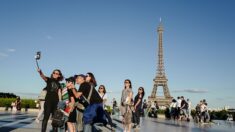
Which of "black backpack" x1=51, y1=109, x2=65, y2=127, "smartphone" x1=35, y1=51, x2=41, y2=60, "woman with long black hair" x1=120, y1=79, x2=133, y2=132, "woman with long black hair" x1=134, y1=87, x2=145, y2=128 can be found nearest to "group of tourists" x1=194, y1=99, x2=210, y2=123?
"woman with long black hair" x1=134, y1=87, x2=145, y2=128

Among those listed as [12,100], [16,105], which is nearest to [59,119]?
[16,105]

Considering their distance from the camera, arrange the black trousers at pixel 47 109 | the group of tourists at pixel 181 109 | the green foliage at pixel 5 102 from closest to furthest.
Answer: the black trousers at pixel 47 109, the group of tourists at pixel 181 109, the green foliage at pixel 5 102

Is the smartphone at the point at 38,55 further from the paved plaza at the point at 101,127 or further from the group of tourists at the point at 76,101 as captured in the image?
the paved plaza at the point at 101,127

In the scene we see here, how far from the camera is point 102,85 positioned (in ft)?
36.6

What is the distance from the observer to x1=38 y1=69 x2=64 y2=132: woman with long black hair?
27.7ft

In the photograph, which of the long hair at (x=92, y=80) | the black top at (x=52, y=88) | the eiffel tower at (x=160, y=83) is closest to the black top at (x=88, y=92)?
the long hair at (x=92, y=80)

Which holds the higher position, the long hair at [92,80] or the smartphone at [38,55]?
the smartphone at [38,55]

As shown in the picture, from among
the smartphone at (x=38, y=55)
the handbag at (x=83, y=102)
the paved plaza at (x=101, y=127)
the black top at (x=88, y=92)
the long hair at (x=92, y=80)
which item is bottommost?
the paved plaza at (x=101, y=127)

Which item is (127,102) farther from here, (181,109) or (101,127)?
(181,109)

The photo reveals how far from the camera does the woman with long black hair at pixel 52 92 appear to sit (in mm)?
8445

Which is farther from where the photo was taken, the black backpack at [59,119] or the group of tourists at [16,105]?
the group of tourists at [16,105]

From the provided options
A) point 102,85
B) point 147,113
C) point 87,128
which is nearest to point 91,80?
point 87,128

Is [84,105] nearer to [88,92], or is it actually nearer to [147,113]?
[88,92]

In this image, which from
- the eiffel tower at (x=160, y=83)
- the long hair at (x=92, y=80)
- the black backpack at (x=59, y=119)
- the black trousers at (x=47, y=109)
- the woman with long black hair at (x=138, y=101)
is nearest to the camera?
the long hair at (x=92, y=80)
